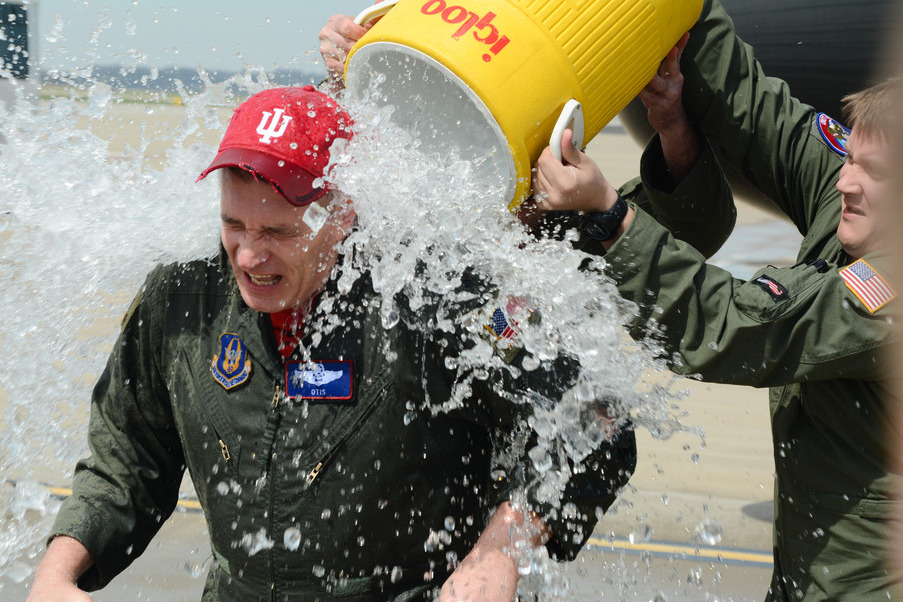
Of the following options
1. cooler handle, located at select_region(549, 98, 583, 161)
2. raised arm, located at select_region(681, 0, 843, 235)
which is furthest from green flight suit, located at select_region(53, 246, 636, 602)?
raised arm, located at select_region(681, 0, 843, 235)

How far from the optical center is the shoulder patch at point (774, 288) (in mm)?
2266

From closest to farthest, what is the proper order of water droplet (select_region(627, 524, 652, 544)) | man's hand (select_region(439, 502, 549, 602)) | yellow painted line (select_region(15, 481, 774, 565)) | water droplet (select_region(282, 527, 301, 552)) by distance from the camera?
1. man's hand (select_region(439, 502, 549, 602))
2. water droplet (select_region(282, 527, 301, 552))
3. yellow painted line (select_region(15, 481, 774, 565))
4. water droplet (select_region(627, 524, 652, 544))

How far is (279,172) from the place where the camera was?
7.31ft

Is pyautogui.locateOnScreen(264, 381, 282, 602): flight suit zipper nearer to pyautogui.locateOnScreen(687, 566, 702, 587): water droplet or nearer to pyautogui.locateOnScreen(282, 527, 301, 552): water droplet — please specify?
pyautogui.locateOnScreen(282, 527, 301, 552): water droplet

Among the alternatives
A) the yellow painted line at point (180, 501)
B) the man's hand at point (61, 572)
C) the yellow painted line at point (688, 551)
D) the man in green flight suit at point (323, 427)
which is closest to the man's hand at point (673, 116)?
the man in green flight suit at point (323, 427)

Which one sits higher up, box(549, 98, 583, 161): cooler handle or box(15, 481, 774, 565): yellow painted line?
box(549, 98, 583, 161): cooler handle

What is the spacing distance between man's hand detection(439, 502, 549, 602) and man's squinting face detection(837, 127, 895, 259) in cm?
95

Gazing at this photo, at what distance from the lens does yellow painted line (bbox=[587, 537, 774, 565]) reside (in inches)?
187

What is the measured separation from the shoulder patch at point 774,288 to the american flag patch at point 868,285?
128 millimetres

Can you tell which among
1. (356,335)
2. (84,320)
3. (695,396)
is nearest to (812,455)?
(356,335)

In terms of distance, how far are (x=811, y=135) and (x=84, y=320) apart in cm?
214

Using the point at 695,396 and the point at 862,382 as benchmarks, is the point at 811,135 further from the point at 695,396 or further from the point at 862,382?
the point at 695,396

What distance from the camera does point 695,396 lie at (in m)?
6.92

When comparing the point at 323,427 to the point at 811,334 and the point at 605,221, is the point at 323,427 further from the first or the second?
the point at 811,334
